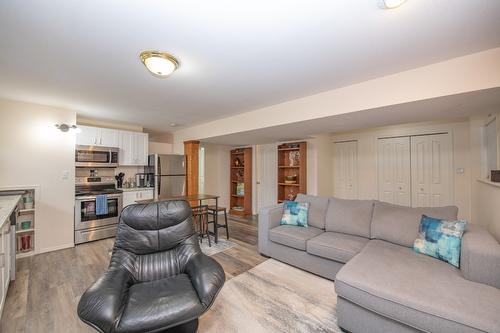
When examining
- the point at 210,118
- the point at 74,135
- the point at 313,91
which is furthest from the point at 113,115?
the point at 313,91

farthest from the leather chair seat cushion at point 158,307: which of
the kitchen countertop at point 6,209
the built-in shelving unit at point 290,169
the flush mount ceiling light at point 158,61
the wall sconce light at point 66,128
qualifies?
the built-in shelving unit at point 290,169

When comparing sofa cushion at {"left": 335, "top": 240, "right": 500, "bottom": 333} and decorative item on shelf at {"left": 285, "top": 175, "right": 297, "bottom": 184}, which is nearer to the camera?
sofa cushion at {"left": 335, "top": 240, "right": 500, "bottom": 333}

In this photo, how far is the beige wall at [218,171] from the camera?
20.4 ft

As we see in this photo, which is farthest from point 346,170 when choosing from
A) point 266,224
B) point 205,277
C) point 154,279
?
point 154,279

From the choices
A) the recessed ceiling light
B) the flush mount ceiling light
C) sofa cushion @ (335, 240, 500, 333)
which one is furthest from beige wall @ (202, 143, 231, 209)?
the recessed ceiling light

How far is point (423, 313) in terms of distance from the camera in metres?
1.40

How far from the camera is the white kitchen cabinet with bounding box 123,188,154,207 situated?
432 cm

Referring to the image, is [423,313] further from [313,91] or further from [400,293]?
[313,91]

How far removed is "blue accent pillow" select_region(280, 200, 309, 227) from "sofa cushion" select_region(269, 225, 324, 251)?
87 millimetres

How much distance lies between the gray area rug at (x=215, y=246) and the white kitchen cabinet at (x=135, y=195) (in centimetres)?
174

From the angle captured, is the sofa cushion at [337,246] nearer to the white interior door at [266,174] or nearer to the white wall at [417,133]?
the white wall at [417,133]

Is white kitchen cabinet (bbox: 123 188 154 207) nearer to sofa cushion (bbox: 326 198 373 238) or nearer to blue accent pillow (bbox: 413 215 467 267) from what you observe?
sofa cushion (bbox: 326 198 373 238)

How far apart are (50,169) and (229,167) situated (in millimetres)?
4106

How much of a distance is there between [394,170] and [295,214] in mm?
2878
